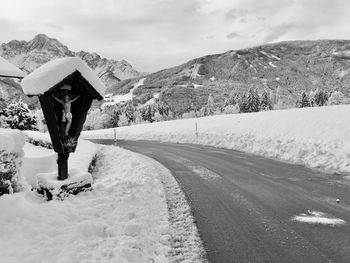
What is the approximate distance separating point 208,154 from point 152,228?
12292mm

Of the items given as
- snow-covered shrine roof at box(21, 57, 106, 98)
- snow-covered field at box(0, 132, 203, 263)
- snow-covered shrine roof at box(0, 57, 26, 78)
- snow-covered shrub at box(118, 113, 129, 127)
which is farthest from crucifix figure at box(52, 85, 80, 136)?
snow-covered shrub at box(118, 113, 129, 127)

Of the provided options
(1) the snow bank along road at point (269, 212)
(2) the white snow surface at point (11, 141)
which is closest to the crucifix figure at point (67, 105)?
(2) the white snow surface at point (11, 141)

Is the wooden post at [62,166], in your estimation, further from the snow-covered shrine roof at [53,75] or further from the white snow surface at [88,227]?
the snow-covered shrine roof at [53,75]

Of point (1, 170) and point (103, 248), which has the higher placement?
point (1, 170)

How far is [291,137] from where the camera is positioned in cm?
2022

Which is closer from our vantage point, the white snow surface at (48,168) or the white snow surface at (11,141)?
the white snow surface at (11,141)

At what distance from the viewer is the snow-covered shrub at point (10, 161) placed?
24.8ft

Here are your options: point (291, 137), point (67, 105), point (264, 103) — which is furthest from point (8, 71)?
point (264, 103)

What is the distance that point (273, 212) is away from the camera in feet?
26.8

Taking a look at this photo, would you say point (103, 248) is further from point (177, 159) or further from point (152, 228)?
point (177, 159)

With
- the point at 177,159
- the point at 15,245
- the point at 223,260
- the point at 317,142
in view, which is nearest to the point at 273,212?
the point at 223,260

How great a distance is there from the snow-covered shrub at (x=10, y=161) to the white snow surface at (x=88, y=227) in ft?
1.12

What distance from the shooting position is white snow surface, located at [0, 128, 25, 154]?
24.9ft

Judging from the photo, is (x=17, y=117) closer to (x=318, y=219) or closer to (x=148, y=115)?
(x=318, y=219)
